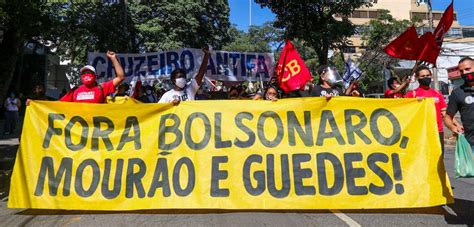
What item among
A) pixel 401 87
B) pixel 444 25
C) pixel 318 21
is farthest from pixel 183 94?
pixel 318 21

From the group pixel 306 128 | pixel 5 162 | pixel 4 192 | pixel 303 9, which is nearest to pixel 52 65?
pixel 303 9

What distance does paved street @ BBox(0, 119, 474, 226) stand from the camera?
194 inches

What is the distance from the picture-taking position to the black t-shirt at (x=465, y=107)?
4430 mm

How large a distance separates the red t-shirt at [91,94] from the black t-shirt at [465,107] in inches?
150

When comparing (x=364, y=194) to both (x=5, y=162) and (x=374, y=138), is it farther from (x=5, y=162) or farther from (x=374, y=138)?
(x=5, y=162)

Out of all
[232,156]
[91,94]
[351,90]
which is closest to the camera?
[232,156]

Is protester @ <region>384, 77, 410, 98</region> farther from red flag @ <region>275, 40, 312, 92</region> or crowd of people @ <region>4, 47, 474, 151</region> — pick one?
red flag @ <region>275, 40, 312, 92</region>

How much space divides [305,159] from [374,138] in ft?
2.64

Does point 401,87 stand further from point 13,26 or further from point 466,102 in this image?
point 13,26

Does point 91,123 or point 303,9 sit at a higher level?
point 303,9

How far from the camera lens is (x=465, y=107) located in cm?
448

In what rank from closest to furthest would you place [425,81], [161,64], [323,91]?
[425,81], [323,91], [161,64]

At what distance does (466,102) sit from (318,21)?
50.6ft

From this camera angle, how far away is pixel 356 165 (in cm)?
511
